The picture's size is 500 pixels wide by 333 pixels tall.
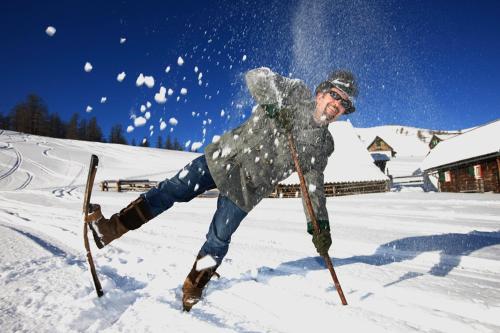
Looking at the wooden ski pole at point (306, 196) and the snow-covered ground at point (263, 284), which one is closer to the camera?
the snow-covered ground at point (263, 284)

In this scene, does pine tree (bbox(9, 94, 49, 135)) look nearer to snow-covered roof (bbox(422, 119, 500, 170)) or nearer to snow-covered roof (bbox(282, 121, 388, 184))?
snow-covered roof (bbox(282, 121, 388, 184))

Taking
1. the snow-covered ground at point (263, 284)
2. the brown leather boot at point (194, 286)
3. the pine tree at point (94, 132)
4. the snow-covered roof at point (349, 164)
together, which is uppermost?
the pine tree at point (94, 132)

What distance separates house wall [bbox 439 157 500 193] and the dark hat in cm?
2149

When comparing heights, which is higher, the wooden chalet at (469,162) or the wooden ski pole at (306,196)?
the wooden chalet at (469,162)

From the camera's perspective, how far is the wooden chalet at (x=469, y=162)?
19.1 m

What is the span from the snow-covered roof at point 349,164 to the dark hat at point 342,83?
17272mm

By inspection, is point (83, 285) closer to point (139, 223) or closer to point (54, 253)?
point (139, 223)

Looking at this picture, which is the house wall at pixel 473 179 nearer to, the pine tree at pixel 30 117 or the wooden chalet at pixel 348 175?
the wooden chalet at pixel 348 175

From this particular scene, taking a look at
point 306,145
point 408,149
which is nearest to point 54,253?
point 306,145

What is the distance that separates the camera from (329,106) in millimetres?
2336

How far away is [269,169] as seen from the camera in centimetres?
233

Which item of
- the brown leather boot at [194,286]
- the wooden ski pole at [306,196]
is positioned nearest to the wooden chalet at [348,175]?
the wooden ski pole at [306,196]

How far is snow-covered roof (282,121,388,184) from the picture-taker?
21.4m

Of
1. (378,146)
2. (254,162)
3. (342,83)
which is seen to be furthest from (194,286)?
(378,146)
